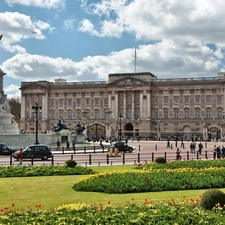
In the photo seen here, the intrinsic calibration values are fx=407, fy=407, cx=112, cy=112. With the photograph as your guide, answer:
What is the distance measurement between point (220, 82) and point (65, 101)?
4656 cm

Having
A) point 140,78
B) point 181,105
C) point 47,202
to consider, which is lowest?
point 47,202

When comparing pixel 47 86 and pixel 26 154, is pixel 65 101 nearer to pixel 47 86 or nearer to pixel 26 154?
pixel 47 86

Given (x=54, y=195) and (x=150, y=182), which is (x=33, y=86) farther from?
(x=54, y=195)

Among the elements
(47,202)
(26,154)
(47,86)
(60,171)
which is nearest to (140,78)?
(47,86)

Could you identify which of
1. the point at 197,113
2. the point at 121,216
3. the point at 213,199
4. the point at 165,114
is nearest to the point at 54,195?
the point at 121,216

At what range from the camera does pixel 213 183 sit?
59.1 feet

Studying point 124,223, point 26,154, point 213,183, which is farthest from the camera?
point 26,154

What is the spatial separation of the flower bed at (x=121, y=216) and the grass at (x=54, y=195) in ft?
6.94

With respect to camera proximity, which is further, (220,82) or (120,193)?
(220,82)

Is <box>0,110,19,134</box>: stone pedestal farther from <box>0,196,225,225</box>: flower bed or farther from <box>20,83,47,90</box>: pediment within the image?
<box>20,83,47,90</box>: pediment

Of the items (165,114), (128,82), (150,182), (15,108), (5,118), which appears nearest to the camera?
(150,182)

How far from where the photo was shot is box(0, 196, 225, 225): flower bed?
10.5 meters

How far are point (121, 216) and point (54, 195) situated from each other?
5320 millimetres

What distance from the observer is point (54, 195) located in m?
15.6
